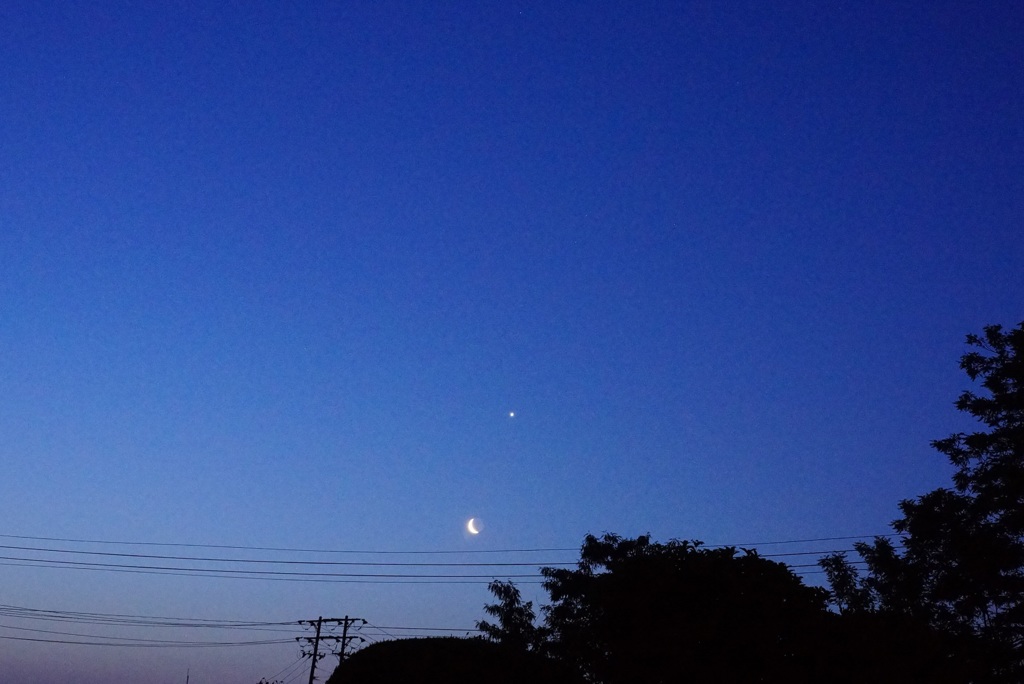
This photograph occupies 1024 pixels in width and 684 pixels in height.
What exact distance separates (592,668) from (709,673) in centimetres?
461

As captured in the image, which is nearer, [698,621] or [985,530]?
[698,621]

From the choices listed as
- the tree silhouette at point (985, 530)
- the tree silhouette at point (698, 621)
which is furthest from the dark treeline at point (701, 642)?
the tree silhouette at point (985, 530)

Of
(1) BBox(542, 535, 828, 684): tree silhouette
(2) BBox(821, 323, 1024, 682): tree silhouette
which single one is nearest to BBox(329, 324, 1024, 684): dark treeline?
(1) BBox(542, 535, 828, 684): tree silhouette

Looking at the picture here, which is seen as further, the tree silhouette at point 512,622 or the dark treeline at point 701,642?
the tree silhouette at point 512,622

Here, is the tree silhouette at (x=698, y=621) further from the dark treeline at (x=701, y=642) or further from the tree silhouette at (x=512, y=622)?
the tree silhouette at (x=512, y=622)

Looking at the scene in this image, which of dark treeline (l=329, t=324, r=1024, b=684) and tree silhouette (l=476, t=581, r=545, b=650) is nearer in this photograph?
dark treeline (l=329, t=324, r=1024, b=684)

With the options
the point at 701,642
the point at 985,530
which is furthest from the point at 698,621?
the point at 985,530

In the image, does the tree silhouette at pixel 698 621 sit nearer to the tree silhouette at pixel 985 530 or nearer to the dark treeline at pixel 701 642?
the dark treeline at pixel 701 642

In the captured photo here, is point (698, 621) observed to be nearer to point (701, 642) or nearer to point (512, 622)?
point (701, 642)

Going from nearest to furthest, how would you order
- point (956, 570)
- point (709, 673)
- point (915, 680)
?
point (709, 673) < point (915, 680) < point (956, 570)

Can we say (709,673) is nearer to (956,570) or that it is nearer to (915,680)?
(915,680)

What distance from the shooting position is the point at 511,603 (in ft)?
191

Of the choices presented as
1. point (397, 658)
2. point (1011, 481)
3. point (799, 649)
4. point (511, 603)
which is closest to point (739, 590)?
point (799, 649)

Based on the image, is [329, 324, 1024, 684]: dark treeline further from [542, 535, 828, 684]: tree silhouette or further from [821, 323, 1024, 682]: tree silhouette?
[821, 323, 1024, 682]: tree silhouette
